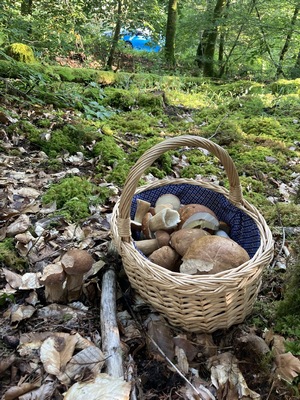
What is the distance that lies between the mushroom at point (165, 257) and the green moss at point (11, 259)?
0.82 m

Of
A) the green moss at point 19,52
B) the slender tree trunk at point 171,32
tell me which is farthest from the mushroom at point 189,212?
the slender tree trunk at point 171,32

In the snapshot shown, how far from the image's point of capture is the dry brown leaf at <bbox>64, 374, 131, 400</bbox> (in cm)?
126

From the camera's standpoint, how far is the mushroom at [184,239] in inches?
73.9

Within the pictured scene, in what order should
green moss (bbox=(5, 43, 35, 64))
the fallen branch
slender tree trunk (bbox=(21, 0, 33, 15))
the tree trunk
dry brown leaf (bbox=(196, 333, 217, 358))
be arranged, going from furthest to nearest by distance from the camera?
the tree trunk
slender tree trunk (bbox=(21, 0, 33, 15))
green moss (bbox=(5, 43, 35, 64))
dry brown leaf (bbox=(196, 333, 217, 358))
the fallen branch

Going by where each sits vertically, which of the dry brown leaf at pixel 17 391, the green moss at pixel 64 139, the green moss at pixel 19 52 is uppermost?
the green moss at pixel 19 52

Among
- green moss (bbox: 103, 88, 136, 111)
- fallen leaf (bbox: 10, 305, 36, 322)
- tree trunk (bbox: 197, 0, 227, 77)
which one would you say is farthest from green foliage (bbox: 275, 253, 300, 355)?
tree trunk (bbox: 197, 0, 227, 77)

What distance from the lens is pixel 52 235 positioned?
2363 millimetres

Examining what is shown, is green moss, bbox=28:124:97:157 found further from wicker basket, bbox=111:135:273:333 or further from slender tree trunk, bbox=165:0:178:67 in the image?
slender tree trunk, bbox=165:0:178:67

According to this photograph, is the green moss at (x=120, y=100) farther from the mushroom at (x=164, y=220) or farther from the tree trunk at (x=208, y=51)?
the tree trunk at (x=208, y=51)

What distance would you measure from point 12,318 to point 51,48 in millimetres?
7866

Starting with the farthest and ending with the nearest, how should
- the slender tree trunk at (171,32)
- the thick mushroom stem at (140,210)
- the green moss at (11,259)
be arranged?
the slender tree trunk at (171,32) < the thick mushroom stem at (140,210) < the green moss at (11,259)

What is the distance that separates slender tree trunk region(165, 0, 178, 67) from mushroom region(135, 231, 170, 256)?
10.6 meters

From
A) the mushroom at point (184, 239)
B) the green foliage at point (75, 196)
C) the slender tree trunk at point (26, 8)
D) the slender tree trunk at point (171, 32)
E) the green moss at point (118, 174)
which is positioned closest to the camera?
the mushroom at point (184, 239)

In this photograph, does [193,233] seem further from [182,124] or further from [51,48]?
[51,48]
